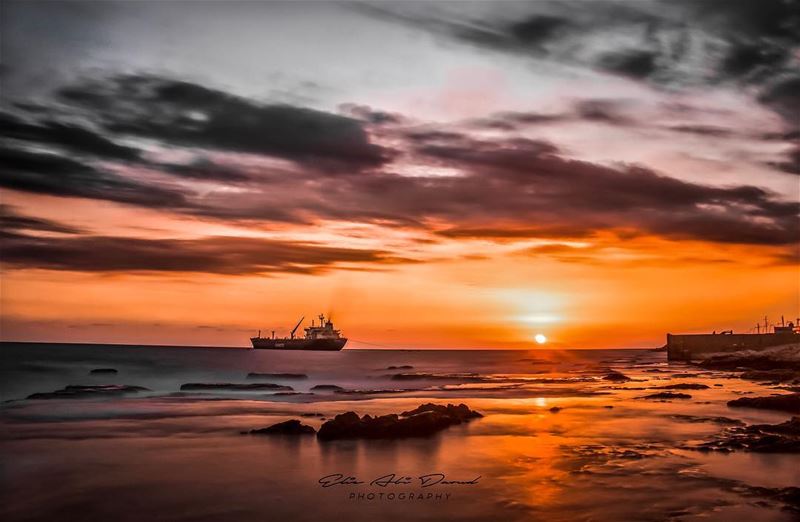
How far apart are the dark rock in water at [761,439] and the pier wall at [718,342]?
112 metres

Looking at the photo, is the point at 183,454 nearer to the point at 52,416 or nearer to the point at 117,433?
the point at 117,433

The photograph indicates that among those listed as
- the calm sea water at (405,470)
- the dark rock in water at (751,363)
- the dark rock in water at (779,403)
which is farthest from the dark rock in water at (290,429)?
the dark rock in water at (751,363)

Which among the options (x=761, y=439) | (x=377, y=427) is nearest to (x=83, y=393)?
(x=377, y=427)

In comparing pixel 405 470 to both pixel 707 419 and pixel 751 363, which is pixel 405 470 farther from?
pixel 751 363

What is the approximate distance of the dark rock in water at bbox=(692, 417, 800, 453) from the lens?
22.7 metres

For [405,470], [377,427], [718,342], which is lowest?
[405,470]

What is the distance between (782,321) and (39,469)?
594 ft

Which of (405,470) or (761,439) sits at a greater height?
(761,439)

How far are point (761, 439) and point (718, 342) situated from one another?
130 m

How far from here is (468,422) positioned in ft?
113

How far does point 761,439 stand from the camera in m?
23.7

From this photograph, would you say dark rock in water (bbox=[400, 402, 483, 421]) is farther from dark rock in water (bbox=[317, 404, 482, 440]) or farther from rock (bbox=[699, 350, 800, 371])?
rock (bbox=[699, 350, 800, 371])

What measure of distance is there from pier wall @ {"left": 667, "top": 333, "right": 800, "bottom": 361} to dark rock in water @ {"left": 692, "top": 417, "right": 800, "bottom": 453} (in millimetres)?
112024

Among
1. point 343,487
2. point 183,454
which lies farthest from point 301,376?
point 343,487
